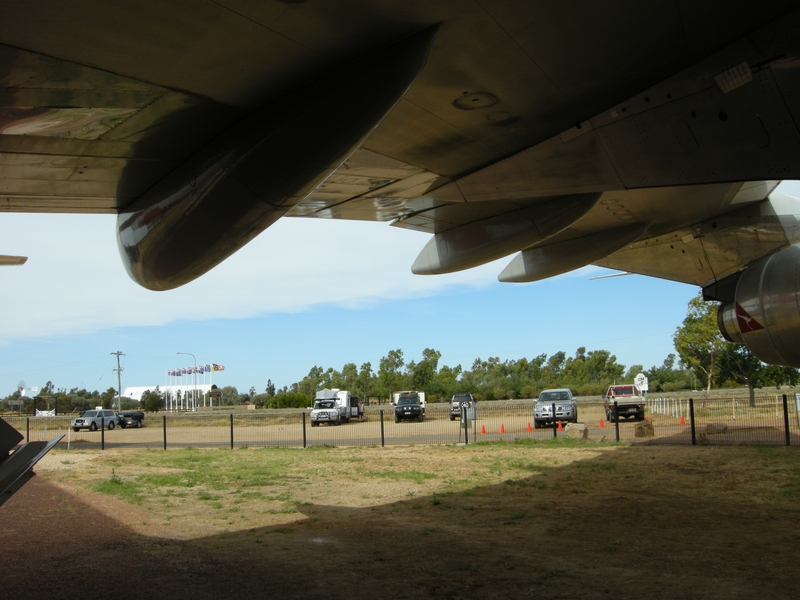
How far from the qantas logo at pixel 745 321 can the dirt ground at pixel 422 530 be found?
7.48 ft

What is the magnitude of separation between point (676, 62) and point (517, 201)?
293 centimetres

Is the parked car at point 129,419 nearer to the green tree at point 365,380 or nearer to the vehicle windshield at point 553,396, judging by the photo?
the vehicle windshield at point 553,396

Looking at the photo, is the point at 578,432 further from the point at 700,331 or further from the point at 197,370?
the point at 197,370

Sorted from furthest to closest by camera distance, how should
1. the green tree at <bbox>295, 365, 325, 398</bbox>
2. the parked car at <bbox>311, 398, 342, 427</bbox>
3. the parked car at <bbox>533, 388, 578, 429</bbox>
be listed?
the green tree at <bbox>295, 365, 325, 398</bbox> < the parked car at <bbox>311, 398, 342, 427</bbox> < the parked car at <bbox>533, 388, 578, 429</bbox>

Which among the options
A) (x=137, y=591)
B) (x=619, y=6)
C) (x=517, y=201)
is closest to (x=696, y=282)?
(x=517, y=201)

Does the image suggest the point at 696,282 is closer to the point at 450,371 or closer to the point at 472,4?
Result: the point at 472,4

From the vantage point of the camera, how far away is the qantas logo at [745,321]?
6855 millimetres

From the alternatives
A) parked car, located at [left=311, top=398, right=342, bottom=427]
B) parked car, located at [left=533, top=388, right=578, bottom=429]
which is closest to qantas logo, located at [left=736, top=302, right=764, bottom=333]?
parked car, located at [left=533, top=388, right=578, bottom=429]

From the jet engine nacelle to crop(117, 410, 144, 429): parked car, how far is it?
137ft

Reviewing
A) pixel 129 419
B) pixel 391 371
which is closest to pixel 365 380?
pixel 391 371

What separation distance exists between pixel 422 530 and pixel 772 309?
476 cm

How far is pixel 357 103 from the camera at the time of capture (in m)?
4.01

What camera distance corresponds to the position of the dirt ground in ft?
19.2

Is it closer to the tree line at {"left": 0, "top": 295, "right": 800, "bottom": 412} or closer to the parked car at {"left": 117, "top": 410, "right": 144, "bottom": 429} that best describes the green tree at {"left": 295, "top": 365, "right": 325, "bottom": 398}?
the tree line at {"left": 0, "top": 295, "right": 800, "bottom": 412}
